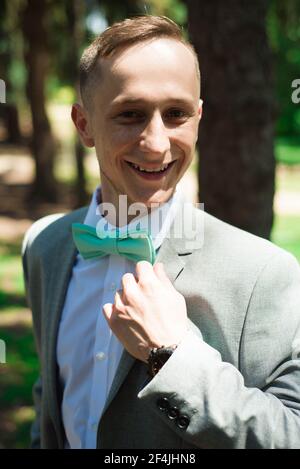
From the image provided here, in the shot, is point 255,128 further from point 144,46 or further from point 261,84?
point 144,46

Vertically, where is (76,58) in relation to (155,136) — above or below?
below

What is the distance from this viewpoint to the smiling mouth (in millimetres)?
2176

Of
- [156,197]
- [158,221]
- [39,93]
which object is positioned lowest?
[39,93]

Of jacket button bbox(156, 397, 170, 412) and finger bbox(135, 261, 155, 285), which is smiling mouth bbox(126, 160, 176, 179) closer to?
finger bbox(135, 261, 155, 285)

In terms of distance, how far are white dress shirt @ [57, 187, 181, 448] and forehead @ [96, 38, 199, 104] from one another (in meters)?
0.46

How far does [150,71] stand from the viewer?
2.07m

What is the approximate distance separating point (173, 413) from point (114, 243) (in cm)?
73

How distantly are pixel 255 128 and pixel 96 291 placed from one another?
70.8 inches

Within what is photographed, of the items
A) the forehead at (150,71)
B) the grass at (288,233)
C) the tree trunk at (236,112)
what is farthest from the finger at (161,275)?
the grass at (288,233)

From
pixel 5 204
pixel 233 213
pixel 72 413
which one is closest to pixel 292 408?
pixel 72 413

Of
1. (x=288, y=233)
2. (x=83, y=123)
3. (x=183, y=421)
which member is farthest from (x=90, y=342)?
(x=288, y=233)

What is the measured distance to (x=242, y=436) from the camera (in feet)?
5.91

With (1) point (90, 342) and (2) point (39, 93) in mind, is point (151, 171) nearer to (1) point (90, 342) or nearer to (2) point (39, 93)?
(1) point (90, 342)

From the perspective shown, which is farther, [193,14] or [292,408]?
[193,14]
